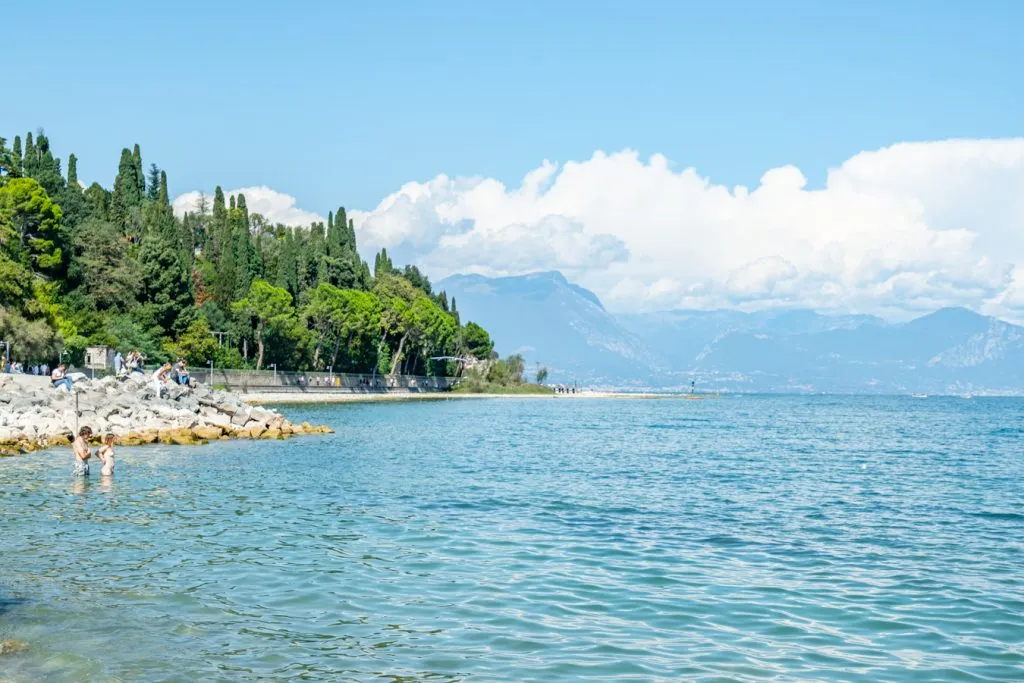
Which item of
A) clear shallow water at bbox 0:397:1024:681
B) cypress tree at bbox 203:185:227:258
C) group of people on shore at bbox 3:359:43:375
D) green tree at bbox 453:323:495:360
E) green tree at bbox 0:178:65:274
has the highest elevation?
cypress tree at bbox 203:185:227:258

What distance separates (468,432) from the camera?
53.7 meters

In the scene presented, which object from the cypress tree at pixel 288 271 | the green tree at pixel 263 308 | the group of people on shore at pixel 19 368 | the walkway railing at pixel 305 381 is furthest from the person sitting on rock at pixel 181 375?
the cypress tree at pixel 288 271

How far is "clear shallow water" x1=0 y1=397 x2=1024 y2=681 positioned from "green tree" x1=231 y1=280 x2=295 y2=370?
213 feet

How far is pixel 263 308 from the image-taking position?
9338 cm

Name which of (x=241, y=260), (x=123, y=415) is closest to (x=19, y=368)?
(x=123, y=415)

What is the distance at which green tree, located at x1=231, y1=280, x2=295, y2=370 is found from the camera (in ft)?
305

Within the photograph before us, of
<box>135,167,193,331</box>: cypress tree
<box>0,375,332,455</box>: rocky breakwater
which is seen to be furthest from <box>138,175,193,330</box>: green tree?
<box>0,375,332,455</box>: rocky breakwater

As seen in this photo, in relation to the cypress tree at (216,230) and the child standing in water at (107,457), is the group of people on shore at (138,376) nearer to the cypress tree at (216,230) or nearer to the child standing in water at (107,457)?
the child standing in water at (107,457)

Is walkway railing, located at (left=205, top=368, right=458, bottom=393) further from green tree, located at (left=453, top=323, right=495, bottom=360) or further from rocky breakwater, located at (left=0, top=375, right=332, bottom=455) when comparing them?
rocky breakwater, located at (left=0, top=375, right=332, bottom=455)

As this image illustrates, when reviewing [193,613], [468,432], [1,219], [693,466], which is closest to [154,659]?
[193,613]

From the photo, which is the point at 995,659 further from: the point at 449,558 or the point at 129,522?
the point at 129,522

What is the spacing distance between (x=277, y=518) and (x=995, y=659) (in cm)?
1307

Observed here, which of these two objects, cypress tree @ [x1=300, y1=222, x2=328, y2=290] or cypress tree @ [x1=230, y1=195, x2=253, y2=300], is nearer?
cypress tree @ [x1=230, y1=195, x2=253, y2=300]

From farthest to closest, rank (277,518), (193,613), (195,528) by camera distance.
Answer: (277,518) < (195,528) < (193,613)
